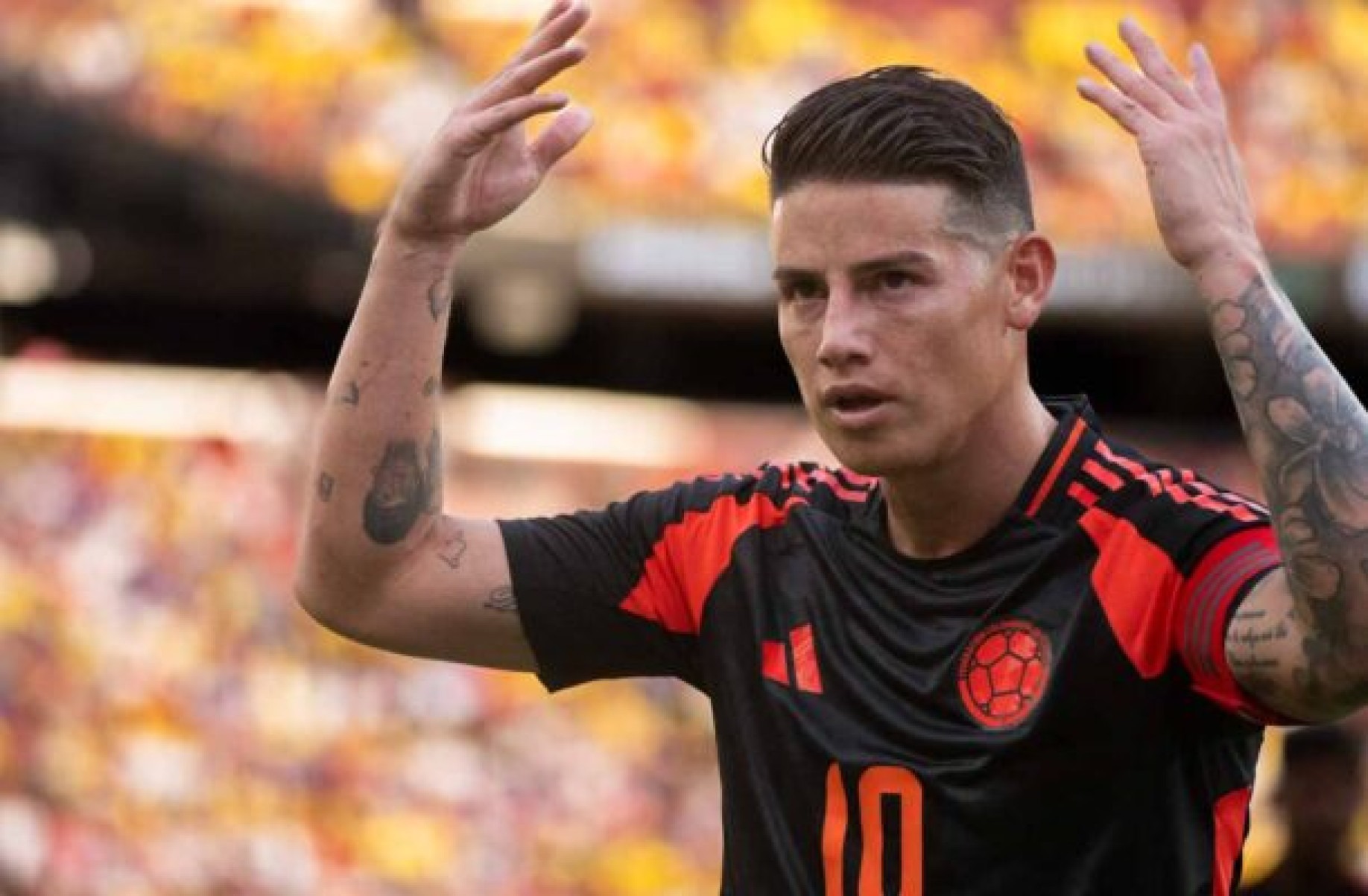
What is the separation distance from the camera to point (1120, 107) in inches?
119

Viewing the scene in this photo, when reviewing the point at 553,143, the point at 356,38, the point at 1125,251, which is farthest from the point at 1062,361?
the point at 553,143

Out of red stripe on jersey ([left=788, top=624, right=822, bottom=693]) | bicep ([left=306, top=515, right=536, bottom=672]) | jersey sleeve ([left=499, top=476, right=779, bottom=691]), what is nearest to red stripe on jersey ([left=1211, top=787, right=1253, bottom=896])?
red stripe on jersey ([left=788, top=624, right=822, bottom=693])

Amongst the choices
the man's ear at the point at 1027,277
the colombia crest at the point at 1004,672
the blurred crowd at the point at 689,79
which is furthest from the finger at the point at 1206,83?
the blurred crowd at the point at 689,79

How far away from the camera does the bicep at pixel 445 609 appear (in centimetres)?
349

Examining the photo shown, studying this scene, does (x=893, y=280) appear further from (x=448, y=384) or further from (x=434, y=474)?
(x=448, y=384)

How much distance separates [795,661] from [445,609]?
0.49 metres

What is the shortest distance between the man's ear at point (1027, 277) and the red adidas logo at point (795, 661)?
48 centimetres

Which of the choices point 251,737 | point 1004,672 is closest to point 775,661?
point 1004,672

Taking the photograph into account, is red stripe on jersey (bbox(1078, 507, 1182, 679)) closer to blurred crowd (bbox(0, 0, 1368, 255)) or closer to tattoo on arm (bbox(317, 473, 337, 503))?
tattoo on arm (bbox(317, 473, 337, 503))

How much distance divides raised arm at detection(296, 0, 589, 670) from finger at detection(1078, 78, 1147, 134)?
29.8 inches

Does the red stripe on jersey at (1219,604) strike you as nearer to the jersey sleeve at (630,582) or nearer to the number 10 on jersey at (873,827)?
the number 10 on jersey at (873,827)

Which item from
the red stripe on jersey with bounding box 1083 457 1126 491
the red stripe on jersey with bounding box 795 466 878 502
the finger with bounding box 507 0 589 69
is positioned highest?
the finger with bounding box 507 0 589 69

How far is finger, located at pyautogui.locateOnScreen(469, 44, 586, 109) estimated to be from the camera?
3352 mm

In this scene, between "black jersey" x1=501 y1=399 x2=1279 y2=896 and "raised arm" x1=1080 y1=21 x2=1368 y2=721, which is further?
"black jersey" x1=501 y1=399 x2=1279 y2=896
